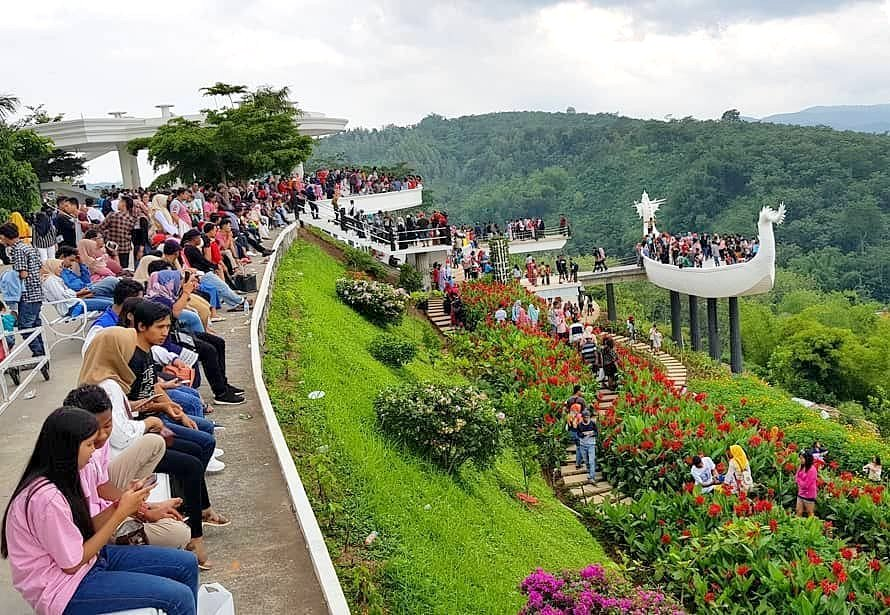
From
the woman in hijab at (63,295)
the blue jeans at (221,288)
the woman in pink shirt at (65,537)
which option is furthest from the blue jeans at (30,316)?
the woman in pink shirt at (65,537)

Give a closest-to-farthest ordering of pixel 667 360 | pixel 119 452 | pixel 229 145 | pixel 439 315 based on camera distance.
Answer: pixel 119 452 < pixel 439 315 < pixel 667 360 < pixel 229 145

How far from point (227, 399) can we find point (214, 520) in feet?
7.93

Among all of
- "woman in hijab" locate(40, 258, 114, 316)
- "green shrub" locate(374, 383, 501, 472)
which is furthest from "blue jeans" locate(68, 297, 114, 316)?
"green shrub" locate(374, 383, 501, 472)

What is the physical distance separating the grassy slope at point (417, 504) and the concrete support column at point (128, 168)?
20.2 m

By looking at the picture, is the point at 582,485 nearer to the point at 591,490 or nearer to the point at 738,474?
the point at 591,490

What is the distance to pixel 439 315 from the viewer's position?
2048 centimetres

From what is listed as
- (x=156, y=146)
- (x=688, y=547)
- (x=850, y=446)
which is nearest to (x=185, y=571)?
(x=688, y=547)

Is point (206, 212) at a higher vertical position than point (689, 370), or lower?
higher

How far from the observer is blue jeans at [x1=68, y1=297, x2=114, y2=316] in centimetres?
879

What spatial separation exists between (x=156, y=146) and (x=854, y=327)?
111ft

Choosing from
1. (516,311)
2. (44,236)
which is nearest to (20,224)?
(44,236)

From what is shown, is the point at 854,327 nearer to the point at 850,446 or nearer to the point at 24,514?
the point at 850,446

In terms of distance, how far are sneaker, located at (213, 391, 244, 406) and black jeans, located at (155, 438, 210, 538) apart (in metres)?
2.79

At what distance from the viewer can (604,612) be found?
552 cm
